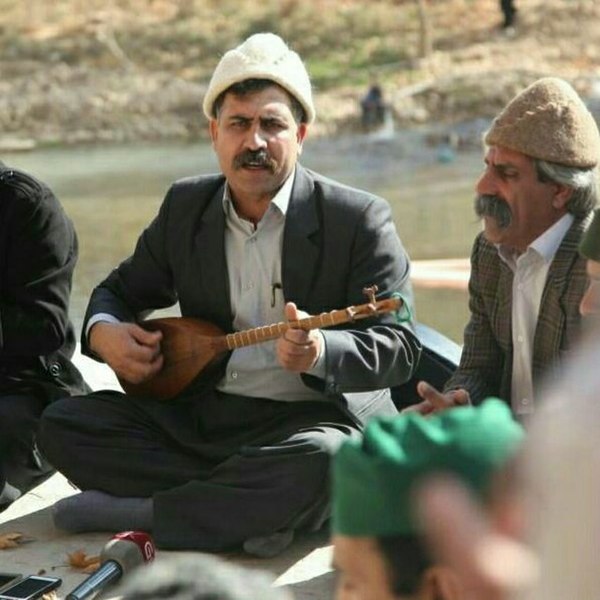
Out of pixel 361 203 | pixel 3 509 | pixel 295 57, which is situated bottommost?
pixel 3 509

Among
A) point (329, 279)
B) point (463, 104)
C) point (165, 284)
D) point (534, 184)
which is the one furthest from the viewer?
point (463, 104)

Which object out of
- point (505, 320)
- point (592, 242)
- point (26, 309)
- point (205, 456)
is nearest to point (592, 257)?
point (592, 242)

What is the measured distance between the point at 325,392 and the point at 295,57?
103cm

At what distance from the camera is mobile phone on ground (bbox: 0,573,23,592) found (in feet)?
14.3

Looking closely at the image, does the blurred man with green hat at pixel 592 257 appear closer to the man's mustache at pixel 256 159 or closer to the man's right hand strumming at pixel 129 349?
the man's mustache at pixel 256 159

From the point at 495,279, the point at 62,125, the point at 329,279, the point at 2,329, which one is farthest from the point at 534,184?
the point at 62,125

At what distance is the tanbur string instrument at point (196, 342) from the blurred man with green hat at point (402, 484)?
2512 mm

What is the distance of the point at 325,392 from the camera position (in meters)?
4.71

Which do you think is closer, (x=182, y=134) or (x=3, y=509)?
(x=3, y=509)

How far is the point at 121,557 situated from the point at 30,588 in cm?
25

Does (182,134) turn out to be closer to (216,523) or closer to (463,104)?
(463,104)

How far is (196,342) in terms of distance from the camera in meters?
4.94

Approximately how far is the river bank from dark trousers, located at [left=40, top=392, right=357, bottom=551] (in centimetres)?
1442

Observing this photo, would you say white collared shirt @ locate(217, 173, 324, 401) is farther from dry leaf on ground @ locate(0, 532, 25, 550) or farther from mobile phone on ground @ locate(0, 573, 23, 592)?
mobile phone on ground @ locate(0, 573, 23, 592)
